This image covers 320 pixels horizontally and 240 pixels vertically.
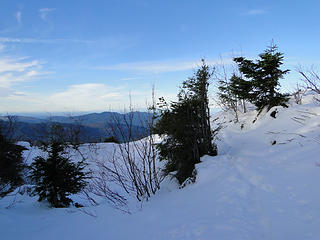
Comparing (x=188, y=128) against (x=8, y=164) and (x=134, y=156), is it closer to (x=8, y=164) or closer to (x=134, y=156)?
(x=134, y=156)

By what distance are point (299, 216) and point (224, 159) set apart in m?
3.48

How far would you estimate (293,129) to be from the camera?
7.00m

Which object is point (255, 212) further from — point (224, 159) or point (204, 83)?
point (204, 83)

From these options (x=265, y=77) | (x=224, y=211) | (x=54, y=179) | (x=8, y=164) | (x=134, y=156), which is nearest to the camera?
(x=224, y=211)

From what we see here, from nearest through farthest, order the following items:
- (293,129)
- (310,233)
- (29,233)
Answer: (310,233) → (29,233) → (293,129)

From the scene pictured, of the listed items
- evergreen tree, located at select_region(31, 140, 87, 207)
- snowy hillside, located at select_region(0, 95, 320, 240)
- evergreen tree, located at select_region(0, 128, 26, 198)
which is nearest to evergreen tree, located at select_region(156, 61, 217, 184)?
snowy hillside, located at select_region(0, 95, 320, 240)

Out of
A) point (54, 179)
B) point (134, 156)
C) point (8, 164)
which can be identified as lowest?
point (54, 179)

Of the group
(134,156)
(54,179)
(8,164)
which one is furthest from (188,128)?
(8,164)

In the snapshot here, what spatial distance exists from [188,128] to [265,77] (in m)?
10.1

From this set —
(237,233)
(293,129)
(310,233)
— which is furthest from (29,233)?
(293,129)

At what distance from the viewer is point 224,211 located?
119 inches

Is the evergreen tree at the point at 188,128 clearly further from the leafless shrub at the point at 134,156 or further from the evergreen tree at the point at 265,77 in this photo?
the evergreen tree at the point at 265,77

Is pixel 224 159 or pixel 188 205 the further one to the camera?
pixel 224 159

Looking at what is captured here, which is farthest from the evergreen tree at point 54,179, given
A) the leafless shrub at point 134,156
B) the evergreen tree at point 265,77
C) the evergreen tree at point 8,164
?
the evergreen tree at point 265,77
